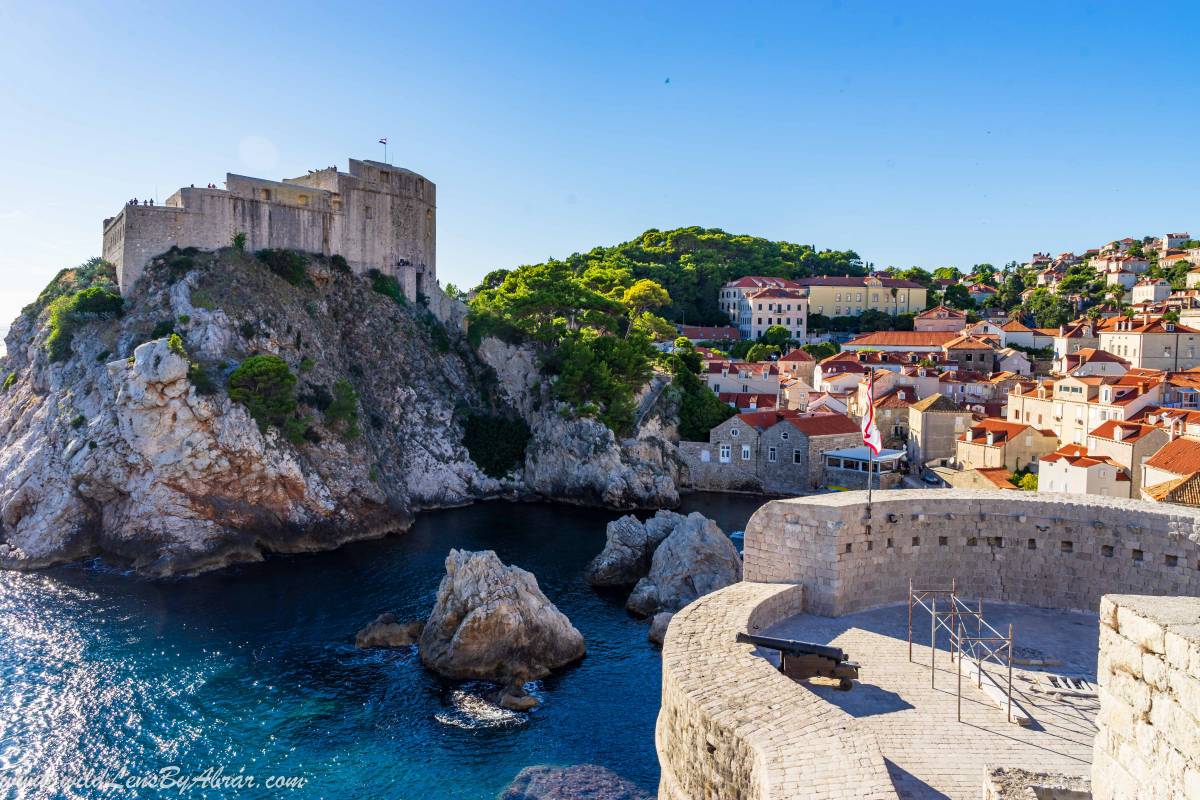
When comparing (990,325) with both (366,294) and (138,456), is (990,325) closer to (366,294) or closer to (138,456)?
(366,294)

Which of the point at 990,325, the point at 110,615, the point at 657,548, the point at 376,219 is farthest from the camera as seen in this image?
the point at 990,325

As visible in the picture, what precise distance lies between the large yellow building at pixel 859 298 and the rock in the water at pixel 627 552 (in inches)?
2092

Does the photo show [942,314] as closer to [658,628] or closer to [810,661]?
[658,628]

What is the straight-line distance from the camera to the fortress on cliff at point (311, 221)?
38.4 meters

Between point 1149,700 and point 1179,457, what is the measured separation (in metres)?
27.2

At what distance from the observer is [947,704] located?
31.6 ft

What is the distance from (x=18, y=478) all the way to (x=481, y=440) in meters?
19.8

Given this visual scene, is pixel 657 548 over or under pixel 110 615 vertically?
over

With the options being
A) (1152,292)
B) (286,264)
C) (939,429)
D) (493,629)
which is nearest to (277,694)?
(493,629)

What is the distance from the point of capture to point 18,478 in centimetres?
3180

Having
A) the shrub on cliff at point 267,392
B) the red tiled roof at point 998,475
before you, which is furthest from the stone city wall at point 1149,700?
the shrub on cliff at point 267,392

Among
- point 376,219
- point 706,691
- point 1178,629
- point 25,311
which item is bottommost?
point 706,691

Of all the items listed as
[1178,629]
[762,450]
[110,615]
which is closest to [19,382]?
[110,615]

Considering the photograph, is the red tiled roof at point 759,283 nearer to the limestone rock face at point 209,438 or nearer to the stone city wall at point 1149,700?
the limestone rock face at point 209,438
